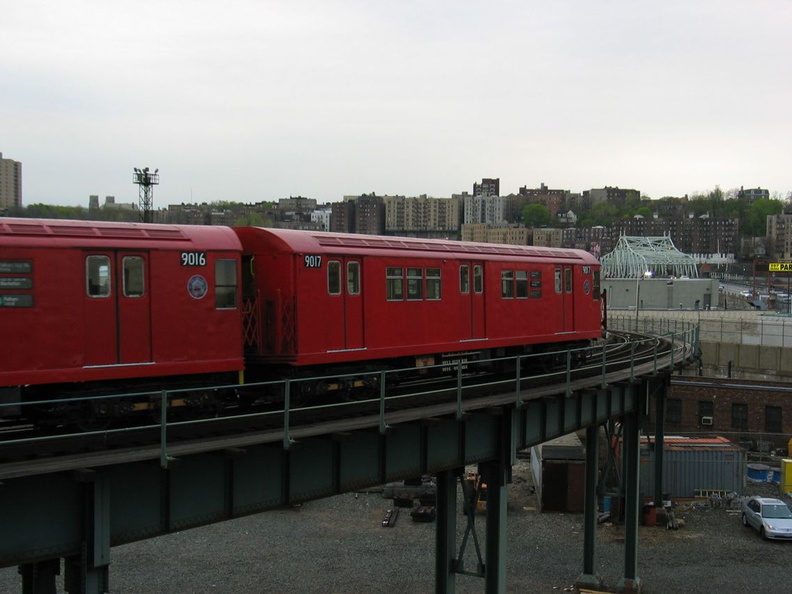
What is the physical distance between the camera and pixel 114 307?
44.7 feet

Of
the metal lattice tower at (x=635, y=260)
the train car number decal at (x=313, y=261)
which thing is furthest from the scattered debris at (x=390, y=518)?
the metal lattice tower at (x=635, y=260)

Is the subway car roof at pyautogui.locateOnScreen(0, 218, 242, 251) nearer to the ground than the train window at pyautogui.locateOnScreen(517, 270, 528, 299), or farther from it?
farther from it

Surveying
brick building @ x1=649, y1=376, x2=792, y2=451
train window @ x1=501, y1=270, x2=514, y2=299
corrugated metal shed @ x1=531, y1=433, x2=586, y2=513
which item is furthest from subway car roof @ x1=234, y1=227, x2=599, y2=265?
brick building @ x1=649, y1=376, x2=792, y2=451

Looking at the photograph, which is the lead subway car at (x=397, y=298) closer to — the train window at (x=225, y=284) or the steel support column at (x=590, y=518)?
the train window at (x=225, y=284)

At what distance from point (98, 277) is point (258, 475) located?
14.3 feet

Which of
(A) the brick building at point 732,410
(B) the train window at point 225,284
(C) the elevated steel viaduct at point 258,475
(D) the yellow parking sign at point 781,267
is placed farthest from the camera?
(D) the yellow parking sign at point 781,267

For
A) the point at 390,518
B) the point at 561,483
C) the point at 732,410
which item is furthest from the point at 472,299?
the point at 732,410

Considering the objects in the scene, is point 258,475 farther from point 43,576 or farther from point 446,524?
point 446,524

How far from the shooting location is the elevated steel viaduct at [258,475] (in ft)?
33.0

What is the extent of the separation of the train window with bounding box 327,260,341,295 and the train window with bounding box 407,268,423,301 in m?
2.34

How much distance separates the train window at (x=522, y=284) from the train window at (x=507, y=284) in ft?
1.16

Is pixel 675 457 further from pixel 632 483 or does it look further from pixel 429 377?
pixel 429 377

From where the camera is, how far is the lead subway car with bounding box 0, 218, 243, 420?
12.6 metres

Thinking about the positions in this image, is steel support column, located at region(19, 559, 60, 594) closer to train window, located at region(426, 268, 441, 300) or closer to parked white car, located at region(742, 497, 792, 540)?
train window, located at region(426, 268, 441, 300)
